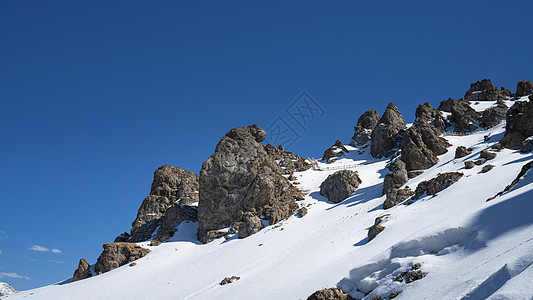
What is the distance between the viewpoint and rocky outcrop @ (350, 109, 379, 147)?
109 meters

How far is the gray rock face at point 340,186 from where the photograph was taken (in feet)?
183

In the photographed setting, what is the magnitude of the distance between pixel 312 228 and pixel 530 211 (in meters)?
32.1

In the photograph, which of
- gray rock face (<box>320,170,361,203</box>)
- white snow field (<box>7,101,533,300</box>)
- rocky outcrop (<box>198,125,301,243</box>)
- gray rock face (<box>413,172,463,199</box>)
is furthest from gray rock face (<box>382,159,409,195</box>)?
rocky outcrop (<box>198,125,301,243</box>)

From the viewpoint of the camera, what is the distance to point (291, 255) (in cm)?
3453

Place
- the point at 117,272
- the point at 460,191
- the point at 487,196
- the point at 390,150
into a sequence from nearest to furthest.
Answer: the point at 487,196 → the point at 460,191 → the point at 117,272 → the point at 390,150

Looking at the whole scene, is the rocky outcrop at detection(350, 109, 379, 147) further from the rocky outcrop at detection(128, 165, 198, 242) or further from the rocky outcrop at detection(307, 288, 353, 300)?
the rocky outcrop at detection(307, 288, 353, 300)

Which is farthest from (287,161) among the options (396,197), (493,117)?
(493,117)

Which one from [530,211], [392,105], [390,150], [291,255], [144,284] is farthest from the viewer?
[392,105]

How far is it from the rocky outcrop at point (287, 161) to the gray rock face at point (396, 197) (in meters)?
33.2

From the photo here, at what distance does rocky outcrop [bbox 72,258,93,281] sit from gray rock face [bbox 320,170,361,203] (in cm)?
4069

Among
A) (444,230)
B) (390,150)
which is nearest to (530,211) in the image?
(444,230)

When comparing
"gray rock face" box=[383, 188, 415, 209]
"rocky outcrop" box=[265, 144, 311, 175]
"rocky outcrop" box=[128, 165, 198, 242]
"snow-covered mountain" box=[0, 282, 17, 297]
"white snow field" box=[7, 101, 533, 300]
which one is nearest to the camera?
"white snow field" box=[7, 101, 533, 300]

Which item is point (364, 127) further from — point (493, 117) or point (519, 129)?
point (519, 129)

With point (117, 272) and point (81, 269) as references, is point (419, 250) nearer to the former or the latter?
point (117, 272)
